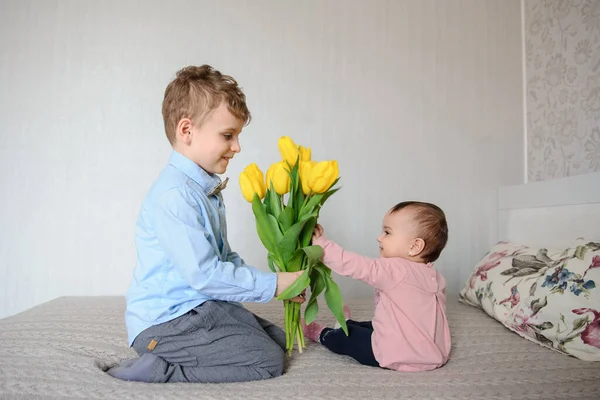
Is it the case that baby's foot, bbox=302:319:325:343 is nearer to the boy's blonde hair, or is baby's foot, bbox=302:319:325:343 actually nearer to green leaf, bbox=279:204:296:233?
green leaf, bbox=279:204:296:233

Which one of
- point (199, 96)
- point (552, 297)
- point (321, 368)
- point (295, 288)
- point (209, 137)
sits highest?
point (199, 96)

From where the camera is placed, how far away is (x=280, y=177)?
1.20m

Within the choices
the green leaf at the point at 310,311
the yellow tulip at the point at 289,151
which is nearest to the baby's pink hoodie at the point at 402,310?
the green leaf at the point at 310,311

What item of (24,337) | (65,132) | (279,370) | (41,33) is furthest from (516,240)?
(41,33)

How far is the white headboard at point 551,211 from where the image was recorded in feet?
5.93

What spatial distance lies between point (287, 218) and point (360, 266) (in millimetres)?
222

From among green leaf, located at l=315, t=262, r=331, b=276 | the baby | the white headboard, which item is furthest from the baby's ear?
the white headboard

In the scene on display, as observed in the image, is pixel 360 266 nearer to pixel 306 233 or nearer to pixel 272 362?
pixel 306 233

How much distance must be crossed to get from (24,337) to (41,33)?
62.3 inches

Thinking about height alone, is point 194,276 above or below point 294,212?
below

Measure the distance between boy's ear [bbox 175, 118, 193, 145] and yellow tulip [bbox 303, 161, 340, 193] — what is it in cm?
34

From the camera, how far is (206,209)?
125cm

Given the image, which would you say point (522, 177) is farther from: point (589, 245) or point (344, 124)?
point (589, 245)

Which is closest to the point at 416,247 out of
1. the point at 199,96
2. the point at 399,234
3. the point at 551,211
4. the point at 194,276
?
the point at 399,234
